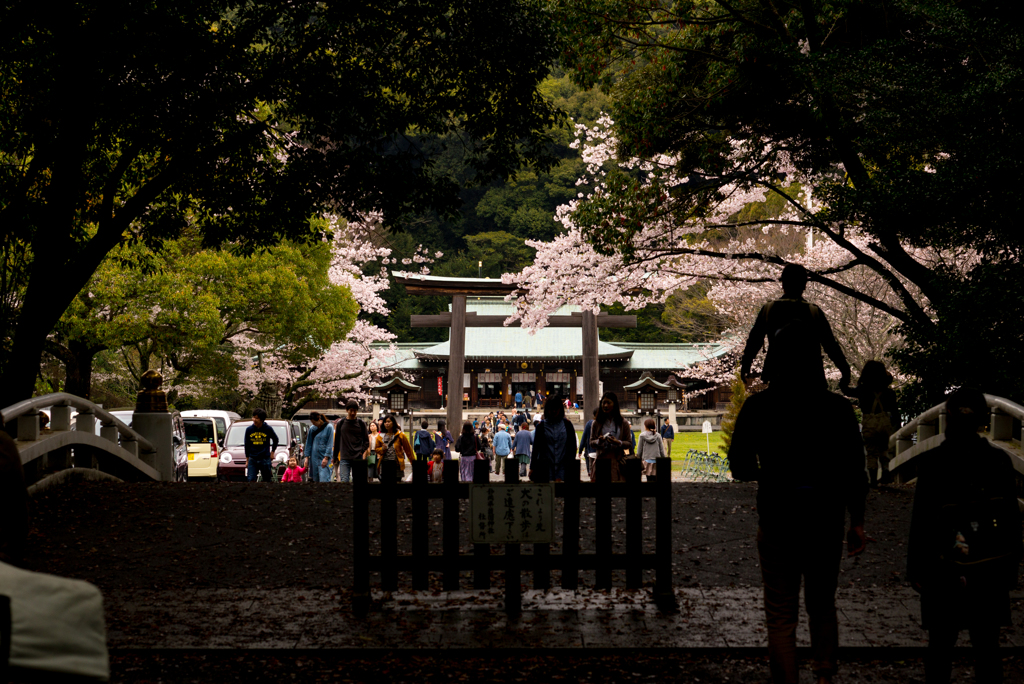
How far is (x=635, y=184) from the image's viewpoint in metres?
12.9

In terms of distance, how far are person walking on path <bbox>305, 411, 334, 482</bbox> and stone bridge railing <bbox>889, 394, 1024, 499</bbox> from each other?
8398 millimetres

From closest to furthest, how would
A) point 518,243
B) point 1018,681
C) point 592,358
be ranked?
1. point 1018,681
2. point 592,358
3. point 518,243

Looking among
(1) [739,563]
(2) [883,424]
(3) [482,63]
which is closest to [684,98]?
(3) [482,63]

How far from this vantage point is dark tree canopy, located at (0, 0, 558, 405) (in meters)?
8.66

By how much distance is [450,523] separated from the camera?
18.0ft

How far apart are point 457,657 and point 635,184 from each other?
A: 9.32m

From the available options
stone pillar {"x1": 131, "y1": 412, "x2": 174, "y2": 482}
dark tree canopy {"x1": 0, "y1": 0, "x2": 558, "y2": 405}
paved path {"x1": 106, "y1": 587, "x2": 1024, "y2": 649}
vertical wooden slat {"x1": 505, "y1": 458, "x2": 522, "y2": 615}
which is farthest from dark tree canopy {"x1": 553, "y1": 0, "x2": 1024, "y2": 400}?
stone pillar {"x1": 131, "y1": 412, "x2": 174, "y2": 482}

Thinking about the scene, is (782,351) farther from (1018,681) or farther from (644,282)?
(644,282)

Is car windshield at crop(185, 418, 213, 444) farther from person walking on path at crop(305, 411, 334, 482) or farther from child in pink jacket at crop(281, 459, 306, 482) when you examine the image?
child in pink jacket at crop(281, 459, 306, 482)

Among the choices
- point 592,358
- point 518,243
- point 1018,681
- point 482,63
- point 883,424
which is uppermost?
point 518,243

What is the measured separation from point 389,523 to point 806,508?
2.74m

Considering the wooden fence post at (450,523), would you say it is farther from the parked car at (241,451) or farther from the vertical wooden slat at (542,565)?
the parked car at (241,451)

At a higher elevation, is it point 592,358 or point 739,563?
point 592,358

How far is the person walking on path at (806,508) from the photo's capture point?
11.7 feet
